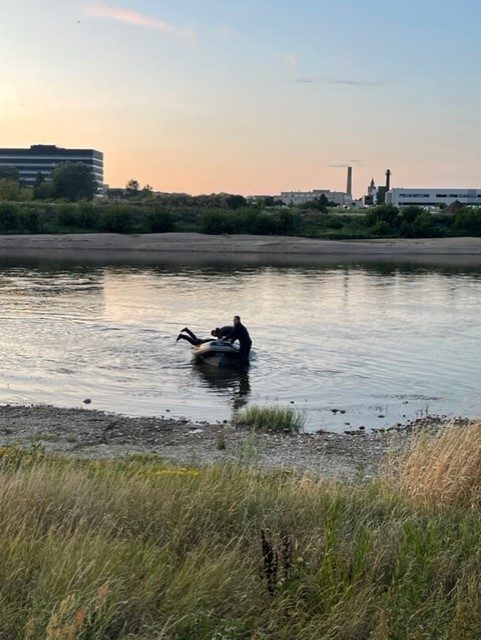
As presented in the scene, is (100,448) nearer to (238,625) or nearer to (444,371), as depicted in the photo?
(238,625)

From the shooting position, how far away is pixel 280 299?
4216cm

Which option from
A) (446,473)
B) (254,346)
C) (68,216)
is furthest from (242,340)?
(68,216)

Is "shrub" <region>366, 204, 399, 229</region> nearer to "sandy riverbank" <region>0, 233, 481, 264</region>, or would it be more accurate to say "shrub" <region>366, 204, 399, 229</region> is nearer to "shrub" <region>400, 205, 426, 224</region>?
"shrub" <region>400, 205, 426, 224</region>

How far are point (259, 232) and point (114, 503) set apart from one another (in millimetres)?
95567

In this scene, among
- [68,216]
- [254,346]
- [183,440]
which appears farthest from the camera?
[68,216]

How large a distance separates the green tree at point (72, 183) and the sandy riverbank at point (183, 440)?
139992 mm

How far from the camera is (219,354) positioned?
907 inches

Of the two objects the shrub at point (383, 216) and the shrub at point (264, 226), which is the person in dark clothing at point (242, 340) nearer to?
the shrub at point (264, 226)

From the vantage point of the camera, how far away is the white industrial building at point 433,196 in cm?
19288

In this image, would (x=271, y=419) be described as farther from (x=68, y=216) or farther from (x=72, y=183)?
(x=72, y=183)

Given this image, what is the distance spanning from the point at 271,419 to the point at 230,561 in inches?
421

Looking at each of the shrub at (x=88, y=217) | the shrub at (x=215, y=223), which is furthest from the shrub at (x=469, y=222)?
the shrub at (x=88, y=217)

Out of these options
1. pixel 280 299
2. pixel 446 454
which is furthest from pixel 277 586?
pixel 280 299

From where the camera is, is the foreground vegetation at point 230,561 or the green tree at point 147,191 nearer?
the foreground vegetation at point 230,561
